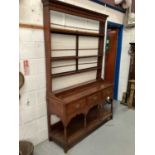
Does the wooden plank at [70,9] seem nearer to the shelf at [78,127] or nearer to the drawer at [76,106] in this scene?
the drawer at [76,106]

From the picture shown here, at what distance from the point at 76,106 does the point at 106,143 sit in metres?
0.85

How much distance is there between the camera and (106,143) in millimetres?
2568

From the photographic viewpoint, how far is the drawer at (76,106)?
2.23 m

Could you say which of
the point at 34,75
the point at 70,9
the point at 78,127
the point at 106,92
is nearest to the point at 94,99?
the point at 106,92

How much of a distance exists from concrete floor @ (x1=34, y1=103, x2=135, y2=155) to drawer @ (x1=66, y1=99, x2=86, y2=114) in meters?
0.61

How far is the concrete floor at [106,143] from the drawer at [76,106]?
0.61 m

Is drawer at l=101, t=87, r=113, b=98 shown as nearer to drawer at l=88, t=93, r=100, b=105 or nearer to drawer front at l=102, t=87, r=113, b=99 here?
drawer front at l=102, t=87, r=113, b=99

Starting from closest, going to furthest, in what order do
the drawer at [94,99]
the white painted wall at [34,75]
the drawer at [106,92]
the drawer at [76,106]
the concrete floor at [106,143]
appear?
the white painted wall at [34,75], the drawer at [76,106], the concrete floor at [106,143], the drawer at [94,99], the drawer at [106,92]

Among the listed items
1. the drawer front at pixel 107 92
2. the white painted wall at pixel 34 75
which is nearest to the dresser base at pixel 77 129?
the white painted wall at pixel 34 75

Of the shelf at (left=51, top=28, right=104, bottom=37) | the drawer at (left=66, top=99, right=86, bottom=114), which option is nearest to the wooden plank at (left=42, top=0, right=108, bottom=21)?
the shelf at (left=51, top=28, right=104, bottom=37)

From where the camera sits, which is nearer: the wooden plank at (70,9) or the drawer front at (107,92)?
the wooden plank at (70,9)

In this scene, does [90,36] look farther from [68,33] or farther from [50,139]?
[50,139]

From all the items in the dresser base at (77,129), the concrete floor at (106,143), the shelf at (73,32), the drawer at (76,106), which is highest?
the shelf at (73,32)
